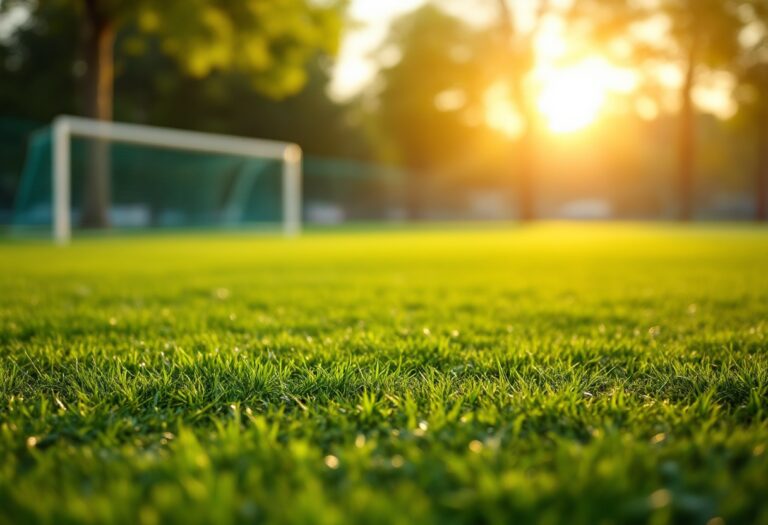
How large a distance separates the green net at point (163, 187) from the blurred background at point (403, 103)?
7 centimetres

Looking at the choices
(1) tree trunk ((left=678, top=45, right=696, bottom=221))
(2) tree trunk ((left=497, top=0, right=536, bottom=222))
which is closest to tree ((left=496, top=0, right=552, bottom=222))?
(2) tree trunk ((left=497, top=0, right=536, bottom=222))

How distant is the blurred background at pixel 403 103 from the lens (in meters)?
18.8

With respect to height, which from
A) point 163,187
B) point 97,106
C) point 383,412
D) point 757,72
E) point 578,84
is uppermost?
point 757,72

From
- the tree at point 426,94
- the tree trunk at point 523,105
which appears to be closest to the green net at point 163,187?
the tree trunk at point 523,105

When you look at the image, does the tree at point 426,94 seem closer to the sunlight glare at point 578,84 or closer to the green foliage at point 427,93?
the green foliage at point 427,93

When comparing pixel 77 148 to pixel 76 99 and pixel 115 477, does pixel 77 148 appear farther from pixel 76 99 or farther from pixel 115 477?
pixel 115 477

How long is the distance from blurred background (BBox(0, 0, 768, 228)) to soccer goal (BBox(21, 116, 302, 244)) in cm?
8

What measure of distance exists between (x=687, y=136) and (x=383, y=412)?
32275 mm

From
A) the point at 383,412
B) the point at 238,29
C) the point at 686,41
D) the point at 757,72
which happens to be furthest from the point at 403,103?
the point at 383,412

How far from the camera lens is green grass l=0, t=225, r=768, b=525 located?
43.4 inches

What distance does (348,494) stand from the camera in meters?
1.13

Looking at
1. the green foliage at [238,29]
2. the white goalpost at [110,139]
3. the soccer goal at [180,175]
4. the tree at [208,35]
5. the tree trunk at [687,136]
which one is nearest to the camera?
the white goalpost at [110,139]

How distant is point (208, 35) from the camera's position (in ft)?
57.1

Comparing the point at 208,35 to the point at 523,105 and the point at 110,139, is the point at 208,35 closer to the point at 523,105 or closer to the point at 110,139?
the point at 110,139
